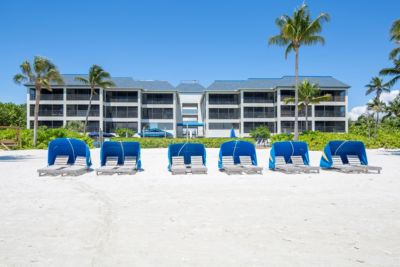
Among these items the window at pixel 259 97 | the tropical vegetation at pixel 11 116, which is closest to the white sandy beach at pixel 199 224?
the window at pixel 259 97

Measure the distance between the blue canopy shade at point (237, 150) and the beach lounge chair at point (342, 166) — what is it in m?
4.03

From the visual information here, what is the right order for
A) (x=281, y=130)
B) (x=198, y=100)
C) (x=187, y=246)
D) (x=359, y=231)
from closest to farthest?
(x=187, y=246) < (x=359, y=231) < (x=281, y=130) < (x=198, y=100)

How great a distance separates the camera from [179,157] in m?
13.9

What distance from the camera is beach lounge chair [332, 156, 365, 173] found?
13.3 meters

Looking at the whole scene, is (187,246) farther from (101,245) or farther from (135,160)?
(135,160)

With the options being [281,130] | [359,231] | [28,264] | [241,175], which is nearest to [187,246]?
[28,264]

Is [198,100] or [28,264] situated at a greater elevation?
[198,100]

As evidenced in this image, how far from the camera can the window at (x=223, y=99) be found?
56375 millimetres

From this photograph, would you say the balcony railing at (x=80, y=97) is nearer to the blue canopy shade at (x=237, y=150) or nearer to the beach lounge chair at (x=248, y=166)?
the blue canopy shade at (x=237, y=150)

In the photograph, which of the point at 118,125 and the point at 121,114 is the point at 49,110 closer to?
the point at 118,125

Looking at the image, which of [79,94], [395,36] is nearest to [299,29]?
[395,36]

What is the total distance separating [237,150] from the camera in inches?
565

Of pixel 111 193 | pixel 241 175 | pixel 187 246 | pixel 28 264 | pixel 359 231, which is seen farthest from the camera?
pixel 241 175

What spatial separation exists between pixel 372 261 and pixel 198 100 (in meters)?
→ 68.0
